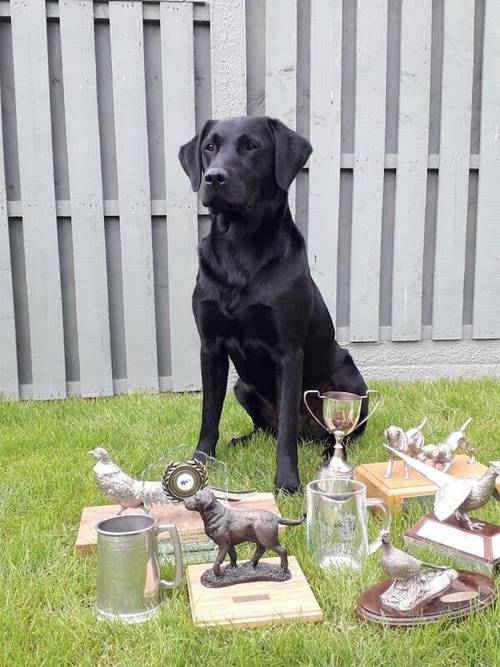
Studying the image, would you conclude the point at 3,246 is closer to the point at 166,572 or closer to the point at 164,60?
the point at 164,60

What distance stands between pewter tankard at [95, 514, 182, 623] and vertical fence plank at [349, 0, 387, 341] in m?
2.68

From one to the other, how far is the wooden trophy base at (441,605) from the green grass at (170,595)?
0.07ft

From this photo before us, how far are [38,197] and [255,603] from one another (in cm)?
286

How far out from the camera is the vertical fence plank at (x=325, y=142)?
3510 mm

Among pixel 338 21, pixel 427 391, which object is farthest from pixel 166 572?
pixel 338 21

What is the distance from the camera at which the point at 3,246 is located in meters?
3.52

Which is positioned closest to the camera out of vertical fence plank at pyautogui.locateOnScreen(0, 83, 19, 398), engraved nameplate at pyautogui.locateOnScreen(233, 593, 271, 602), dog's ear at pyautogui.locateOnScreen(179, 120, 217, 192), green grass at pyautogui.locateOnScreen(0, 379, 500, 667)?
green grass at pyautogui.locateOnScreen(0, 379, 500, 667)

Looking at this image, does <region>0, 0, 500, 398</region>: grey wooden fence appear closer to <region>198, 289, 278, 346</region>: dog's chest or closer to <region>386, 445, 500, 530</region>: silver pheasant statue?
<region>198, 289, 278, 346</region>: dog's chest

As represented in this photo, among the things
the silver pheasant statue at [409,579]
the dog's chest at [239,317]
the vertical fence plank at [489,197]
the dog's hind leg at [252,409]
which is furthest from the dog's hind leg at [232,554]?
the vertical fence plank at [489,197]

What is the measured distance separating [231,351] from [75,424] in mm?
1118

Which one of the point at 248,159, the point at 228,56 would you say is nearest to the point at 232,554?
the point at 248,159

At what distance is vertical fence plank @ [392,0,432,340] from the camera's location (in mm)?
3572

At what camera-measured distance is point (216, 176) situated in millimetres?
1951

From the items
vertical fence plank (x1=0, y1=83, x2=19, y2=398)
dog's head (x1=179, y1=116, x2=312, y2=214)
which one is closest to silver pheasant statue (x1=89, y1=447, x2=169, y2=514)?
dog's head (x1=179, y1=116, x2=312, y2=214)
